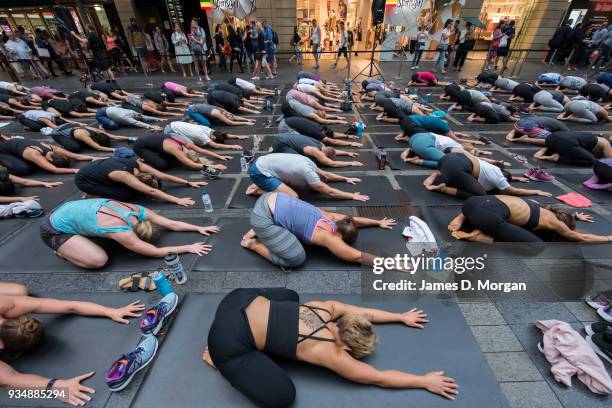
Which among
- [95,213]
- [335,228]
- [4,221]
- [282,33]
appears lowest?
[4,221]

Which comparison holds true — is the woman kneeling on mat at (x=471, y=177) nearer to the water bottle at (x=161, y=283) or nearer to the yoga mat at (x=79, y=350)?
the water bottle at (x=161, y=283)

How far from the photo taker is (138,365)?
7.36 feet

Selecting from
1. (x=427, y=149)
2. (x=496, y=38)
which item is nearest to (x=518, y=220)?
(x=427, y=149)

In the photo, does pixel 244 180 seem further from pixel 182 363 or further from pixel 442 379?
pixel 442 379

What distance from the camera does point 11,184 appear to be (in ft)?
14.6

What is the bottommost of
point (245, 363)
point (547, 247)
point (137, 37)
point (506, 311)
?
point (506, 311)

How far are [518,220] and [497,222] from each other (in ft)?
0.94

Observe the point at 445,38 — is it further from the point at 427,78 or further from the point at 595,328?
the point at 595,328

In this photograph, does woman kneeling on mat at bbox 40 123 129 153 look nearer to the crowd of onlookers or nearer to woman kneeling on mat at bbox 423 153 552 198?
woman kneeling on mat at bbox 423 153 552 198

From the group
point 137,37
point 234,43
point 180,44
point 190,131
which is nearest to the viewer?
point 190,131

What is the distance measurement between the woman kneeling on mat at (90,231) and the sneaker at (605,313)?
4.49m

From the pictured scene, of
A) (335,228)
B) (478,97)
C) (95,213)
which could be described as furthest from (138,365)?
(478,97)

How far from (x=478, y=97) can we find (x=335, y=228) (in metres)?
6.94

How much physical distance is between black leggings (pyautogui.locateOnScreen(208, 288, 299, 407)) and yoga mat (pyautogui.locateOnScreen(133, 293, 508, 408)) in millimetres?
230
